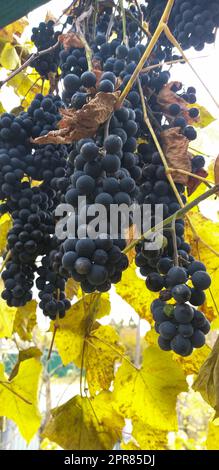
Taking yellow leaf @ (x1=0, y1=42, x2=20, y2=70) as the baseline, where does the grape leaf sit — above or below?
below

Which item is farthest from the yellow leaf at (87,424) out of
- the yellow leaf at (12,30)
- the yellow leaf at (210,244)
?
the yellow leaf at (12,30)

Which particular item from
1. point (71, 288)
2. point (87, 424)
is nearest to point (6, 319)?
point (71, 288)

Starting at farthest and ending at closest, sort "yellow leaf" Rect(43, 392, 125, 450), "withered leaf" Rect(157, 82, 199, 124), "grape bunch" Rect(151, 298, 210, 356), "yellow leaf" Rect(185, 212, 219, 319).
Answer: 1. "yellow leaf" Rect(43, 392, 125, 450)
2. "yellow leaf" Rect(185, 212, 219, 319)
3. "withered leaf" Rect(157, 82, 199, 124)
4. "grape bunch" Rect(151, 298, 210, 356)

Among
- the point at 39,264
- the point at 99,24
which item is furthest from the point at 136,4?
the point at 39,264

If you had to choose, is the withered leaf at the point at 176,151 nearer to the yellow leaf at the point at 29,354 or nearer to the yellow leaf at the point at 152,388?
the yellow leaf at the point at 152,388

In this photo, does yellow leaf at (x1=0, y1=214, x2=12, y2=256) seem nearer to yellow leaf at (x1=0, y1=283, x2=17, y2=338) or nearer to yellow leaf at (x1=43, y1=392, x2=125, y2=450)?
yellow leaf at (x1=0, y1=283, x2=17, y2=338)

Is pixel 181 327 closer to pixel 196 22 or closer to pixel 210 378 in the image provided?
pixel 210 378

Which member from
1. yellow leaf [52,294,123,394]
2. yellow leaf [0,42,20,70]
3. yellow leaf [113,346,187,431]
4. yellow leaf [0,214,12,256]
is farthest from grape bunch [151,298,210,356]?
yellow leaf [0,42,20,70]
